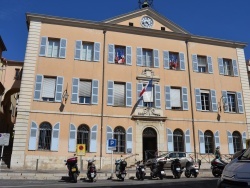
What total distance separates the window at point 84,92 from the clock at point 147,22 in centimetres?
744

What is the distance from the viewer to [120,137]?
2139 cm

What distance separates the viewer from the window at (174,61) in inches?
963

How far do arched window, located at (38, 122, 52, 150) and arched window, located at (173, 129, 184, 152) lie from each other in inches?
365

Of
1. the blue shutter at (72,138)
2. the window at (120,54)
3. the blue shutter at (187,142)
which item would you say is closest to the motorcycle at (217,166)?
the blue shutter at (187,142)

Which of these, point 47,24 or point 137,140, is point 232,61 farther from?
point 47,24

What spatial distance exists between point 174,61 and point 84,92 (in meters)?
8.12

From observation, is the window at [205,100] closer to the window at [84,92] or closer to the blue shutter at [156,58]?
the blue shutter at [156,58]

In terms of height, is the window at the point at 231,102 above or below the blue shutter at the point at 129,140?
above

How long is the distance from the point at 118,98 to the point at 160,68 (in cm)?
436

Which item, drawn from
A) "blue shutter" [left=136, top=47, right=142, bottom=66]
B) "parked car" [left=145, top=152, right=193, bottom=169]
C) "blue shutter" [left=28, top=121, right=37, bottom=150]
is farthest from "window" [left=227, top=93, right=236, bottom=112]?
"blue shutter" [left=28, top=121, right=37, bottom=150]

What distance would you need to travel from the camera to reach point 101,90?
71.5ft

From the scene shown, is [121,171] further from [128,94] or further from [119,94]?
[119,94]

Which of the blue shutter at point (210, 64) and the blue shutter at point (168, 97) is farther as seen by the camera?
the blue shutter at point (210, 64)

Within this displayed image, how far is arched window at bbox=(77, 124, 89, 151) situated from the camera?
20562mm
